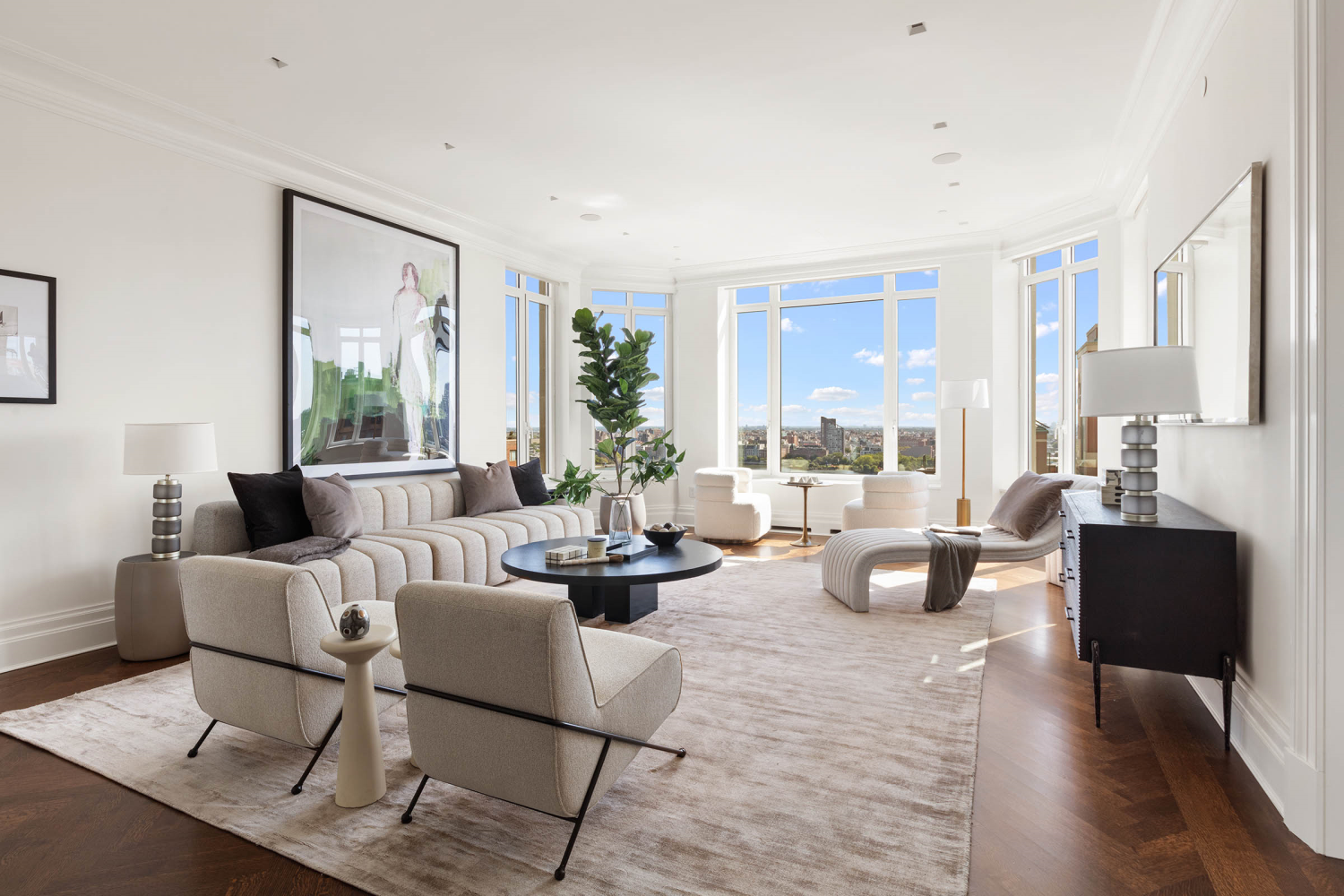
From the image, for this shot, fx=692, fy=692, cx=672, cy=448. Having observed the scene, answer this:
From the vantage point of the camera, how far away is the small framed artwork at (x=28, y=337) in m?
3.38

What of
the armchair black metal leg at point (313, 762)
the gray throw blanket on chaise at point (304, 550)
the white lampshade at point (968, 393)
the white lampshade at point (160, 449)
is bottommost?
the armchair black metal leg at point (313, 762)

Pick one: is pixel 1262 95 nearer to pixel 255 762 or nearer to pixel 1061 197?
pixel 1061 197

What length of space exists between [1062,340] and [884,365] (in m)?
1.80

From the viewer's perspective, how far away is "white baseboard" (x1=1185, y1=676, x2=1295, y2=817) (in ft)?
6.86

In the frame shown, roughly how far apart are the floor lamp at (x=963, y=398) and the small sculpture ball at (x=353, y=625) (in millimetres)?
5674

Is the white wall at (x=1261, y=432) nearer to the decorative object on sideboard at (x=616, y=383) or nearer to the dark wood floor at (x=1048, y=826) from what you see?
the dark wood floor at (x=1048, y=826)

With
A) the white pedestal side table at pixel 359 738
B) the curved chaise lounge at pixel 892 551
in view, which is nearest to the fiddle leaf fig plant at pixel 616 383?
the curved chaise lounge at pixel 892 551

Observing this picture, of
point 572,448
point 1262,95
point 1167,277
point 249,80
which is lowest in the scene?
point 572,448

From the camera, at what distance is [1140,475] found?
2.79 meters

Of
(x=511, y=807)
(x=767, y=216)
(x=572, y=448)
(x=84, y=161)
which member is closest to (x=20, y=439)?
(x=84, y=161)

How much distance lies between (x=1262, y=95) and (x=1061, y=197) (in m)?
3.65

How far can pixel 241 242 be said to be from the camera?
4430 mm

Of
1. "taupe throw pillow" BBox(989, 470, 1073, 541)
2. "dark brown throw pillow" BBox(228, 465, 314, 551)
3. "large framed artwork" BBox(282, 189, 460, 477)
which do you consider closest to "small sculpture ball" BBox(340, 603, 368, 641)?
"dark brown throw pillow" BBox(228, 465, 314, 551)

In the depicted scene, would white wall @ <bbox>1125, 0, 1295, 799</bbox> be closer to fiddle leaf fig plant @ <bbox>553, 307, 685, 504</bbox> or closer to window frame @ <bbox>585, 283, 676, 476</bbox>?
fiddle leaf fig plant @ <bbox>553, 307, 685, 504</bbox>
